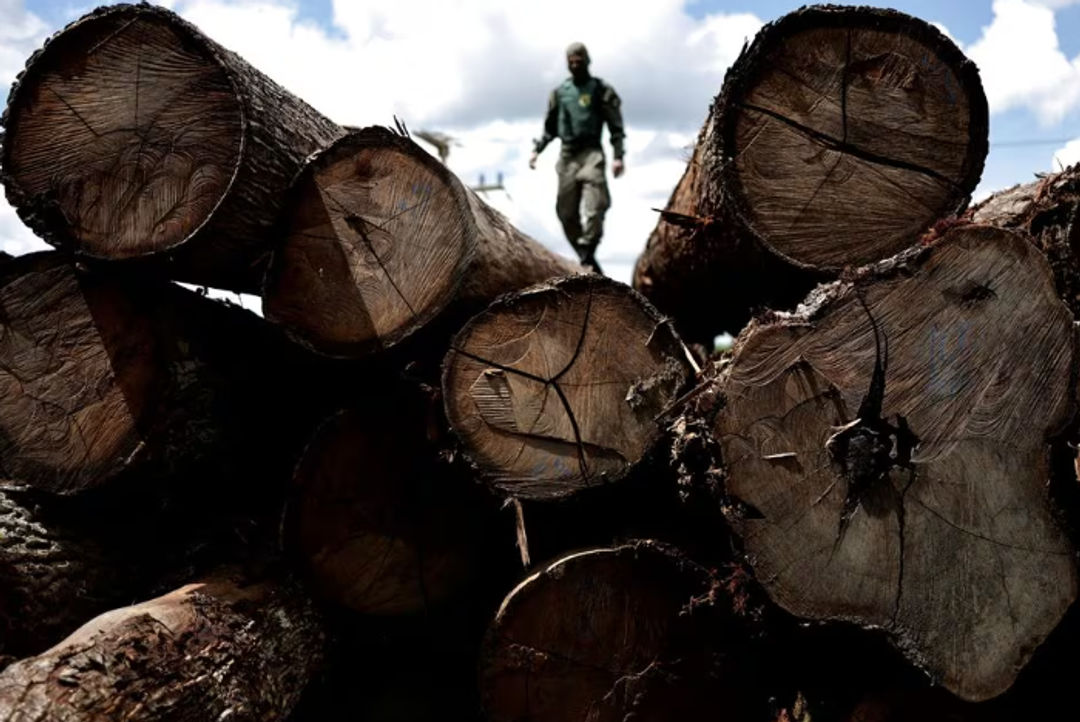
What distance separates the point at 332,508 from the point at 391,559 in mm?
265

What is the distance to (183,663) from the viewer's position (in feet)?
9.55

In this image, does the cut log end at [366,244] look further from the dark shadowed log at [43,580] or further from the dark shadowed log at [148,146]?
the dark shadowed log at [43,580]

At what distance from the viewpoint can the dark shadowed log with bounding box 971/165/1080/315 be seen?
3.06 meters

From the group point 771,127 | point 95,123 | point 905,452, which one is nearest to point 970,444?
point 905,452

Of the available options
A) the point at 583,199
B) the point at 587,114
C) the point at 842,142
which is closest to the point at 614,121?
the point at 587,114

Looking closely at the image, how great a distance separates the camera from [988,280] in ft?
8.71

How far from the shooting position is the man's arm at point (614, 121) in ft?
25.5

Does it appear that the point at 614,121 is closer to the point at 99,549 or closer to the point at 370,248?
the point at 370,248

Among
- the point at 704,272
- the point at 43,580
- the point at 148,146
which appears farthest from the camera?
the point at 704,272

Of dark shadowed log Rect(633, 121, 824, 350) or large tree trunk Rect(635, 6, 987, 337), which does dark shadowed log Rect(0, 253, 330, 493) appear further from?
large tree trunk Rect(635, 6, 987, 337)

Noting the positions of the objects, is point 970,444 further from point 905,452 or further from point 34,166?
point 34,166

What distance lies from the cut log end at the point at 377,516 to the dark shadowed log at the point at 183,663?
0.59ft

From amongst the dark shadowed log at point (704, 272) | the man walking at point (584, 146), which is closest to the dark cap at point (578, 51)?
the man walking at point (584, 146)

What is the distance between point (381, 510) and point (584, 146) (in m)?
5.02
